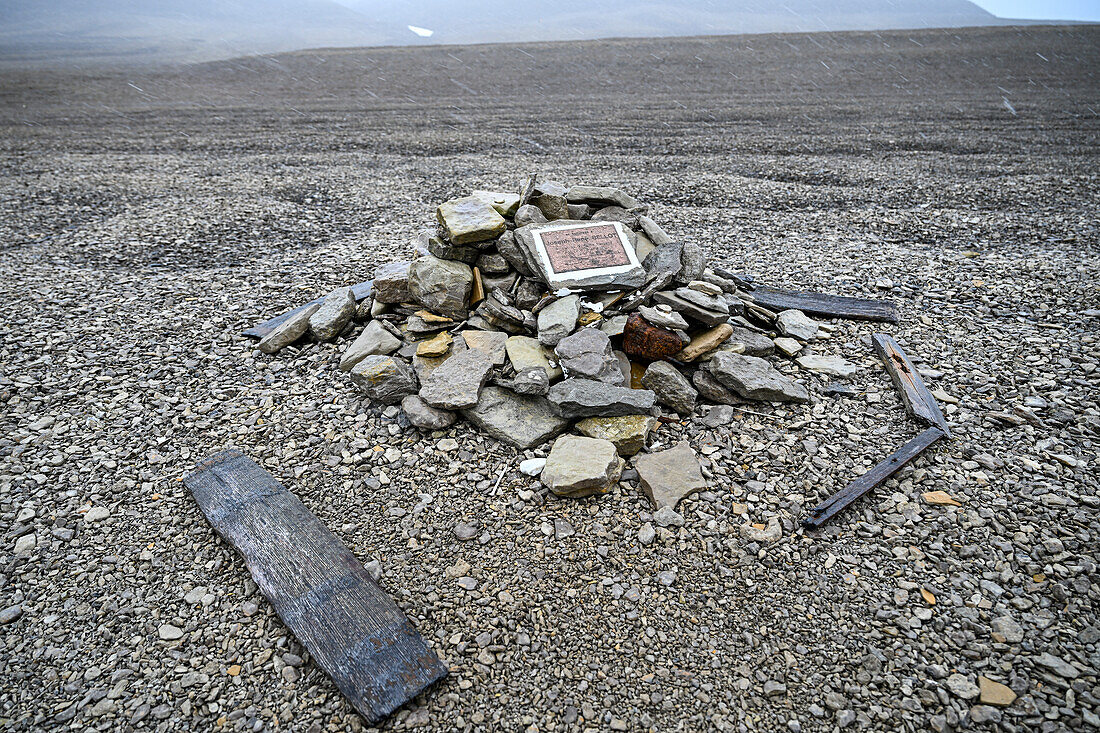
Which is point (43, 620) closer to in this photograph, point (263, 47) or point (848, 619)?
point (848, 619)

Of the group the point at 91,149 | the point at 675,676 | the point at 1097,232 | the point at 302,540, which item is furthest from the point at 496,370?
the point at 91,149

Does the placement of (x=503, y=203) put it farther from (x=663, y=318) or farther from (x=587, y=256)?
(x=663, y=318)

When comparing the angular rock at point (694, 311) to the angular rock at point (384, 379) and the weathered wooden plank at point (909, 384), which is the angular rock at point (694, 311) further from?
the angular rock at point (384, 379)

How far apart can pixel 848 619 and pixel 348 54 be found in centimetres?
4878

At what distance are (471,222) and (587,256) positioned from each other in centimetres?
117

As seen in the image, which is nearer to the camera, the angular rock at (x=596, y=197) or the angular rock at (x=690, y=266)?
the angular rock at (x=690, y=266)

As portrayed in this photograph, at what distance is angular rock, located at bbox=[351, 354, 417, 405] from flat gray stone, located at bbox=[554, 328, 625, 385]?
1.36 m

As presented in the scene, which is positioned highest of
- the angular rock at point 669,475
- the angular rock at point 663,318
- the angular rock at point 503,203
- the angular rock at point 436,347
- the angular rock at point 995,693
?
the angular rock at point 503,203

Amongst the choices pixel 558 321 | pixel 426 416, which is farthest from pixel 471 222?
pixel 426 416

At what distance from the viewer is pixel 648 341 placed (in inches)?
200

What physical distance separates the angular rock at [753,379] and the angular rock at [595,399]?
733 millimetres

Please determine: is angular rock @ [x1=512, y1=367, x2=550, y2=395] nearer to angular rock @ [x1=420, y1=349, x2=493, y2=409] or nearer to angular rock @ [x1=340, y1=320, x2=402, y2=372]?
angular rock @ [x1=420, y1=349, x2=493, y2=409]

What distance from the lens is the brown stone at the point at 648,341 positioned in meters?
5.05

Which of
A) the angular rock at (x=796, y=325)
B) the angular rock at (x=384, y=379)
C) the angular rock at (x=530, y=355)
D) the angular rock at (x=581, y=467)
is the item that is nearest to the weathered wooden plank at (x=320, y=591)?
the angular rock at (x=384, y=379)
